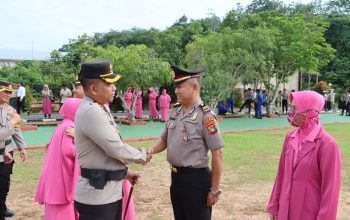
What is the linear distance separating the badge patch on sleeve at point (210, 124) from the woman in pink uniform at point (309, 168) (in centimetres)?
60

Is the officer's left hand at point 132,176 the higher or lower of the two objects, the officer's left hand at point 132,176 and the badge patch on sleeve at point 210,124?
the lower

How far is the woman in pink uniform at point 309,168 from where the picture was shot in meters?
3.02

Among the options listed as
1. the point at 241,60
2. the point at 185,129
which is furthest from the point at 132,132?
the point at 185,129

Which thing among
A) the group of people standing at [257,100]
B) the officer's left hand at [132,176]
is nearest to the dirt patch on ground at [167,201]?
the officer's left hand at [132,176]

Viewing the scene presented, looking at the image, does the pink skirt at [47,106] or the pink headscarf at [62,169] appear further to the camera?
the pink skirt at [47,106]

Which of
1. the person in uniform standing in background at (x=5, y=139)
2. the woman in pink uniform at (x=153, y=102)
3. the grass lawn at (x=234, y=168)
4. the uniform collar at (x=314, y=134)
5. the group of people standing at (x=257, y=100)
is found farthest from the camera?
the group of people standing at (x=257, y=100)

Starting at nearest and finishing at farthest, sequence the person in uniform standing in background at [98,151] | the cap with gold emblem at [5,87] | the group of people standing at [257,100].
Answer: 1. the person in uniform standing in background at [98,151]
2. the cap with gold emblem at [5,87]
3. the group of people standing at [257,100]

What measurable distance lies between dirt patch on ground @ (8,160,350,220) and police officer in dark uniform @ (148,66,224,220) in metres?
2.05

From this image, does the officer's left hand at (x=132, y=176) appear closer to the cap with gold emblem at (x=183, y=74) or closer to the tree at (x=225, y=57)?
the cap with gold emblem at (x=183, y=74)

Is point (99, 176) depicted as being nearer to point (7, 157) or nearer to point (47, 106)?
point (7, 157)

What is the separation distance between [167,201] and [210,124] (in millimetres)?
3037

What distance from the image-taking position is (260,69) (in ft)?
76.1

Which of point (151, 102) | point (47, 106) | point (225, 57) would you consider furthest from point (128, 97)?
point (225, 57)

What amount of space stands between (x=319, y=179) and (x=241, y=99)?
87.4ft
